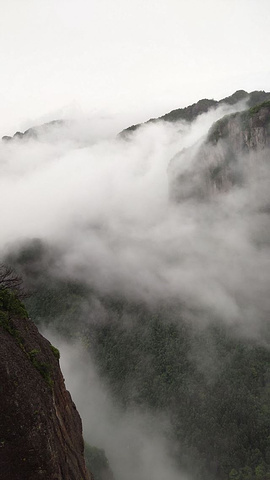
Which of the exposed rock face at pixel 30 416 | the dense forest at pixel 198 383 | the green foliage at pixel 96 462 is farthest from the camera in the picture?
the dense forest at pixel 198 383

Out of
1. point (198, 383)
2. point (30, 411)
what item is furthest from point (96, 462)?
point (30, 411)

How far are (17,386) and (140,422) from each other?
148476 mm

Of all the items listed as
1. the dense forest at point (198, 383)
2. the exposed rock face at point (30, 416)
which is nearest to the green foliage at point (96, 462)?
the dense forest at point (198, 383)

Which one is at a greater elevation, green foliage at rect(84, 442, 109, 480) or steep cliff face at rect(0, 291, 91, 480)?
steep cliff face at rect(0, 291, 91, 480)

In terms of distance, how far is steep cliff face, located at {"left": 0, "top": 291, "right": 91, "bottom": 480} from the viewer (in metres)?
15.2

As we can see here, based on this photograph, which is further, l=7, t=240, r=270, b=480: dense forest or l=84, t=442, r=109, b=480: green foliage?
l=7, t=240, r=270, b=480: dense forest

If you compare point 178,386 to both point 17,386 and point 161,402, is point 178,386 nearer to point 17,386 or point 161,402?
point 161,402

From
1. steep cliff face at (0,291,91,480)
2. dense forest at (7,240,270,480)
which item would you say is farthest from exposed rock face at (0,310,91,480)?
dense forest at (7,240,270,480)

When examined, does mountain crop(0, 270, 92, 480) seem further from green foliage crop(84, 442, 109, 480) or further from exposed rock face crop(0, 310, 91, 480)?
green foliage crop(84, 442, 109, 480)

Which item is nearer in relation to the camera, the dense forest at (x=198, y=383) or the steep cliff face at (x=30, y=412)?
the steep cliff face at (x=30, y=412)

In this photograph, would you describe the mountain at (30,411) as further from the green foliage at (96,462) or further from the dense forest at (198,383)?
the dense forest at (198,383)

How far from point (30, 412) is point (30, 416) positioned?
7.4 inches

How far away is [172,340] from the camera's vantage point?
17488 centimetres

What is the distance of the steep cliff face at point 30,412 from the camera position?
15.2m
